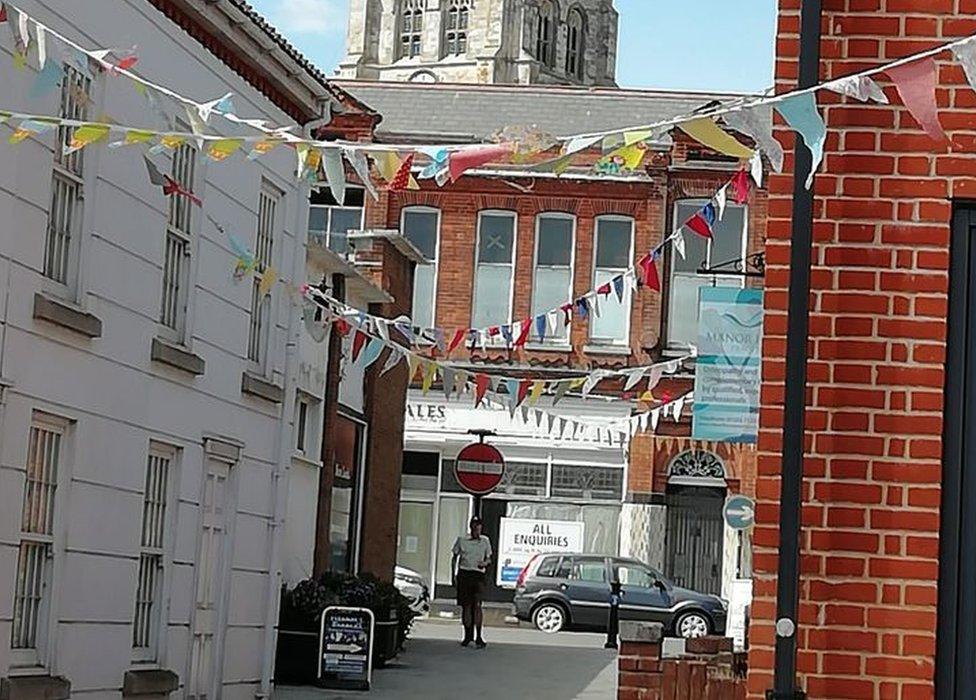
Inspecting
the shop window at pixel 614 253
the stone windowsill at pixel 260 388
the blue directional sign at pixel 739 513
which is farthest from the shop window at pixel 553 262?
the blue directional sign at pixel 739 513

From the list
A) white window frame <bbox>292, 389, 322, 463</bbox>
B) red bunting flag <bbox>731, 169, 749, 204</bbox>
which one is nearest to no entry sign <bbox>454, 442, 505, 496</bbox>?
white window frame <bbox>292, 389, 322, 463</bbox>

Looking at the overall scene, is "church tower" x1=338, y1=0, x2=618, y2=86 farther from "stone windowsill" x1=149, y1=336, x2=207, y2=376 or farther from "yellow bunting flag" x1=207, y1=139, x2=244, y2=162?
"yellow bunting flag" x1=207, y1=139, x2=244, y2=162

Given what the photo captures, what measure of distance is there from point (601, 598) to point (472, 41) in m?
98.2

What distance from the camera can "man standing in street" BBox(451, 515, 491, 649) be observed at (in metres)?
27.8

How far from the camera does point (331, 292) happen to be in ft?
77.3

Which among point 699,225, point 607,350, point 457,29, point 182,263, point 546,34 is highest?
point 546,34

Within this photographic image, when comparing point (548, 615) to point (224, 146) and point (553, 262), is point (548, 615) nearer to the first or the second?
point (553, 262)

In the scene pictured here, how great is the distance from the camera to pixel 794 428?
659cm

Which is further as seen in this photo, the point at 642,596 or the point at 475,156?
the point at 642,596

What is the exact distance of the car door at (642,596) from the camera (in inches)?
1382

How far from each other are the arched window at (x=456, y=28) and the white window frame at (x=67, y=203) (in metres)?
118

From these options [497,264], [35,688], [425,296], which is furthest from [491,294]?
[35,688]

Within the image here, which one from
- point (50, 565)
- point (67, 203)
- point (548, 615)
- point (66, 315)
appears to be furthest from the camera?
point (548, 615)

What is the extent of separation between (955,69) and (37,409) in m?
8.25
